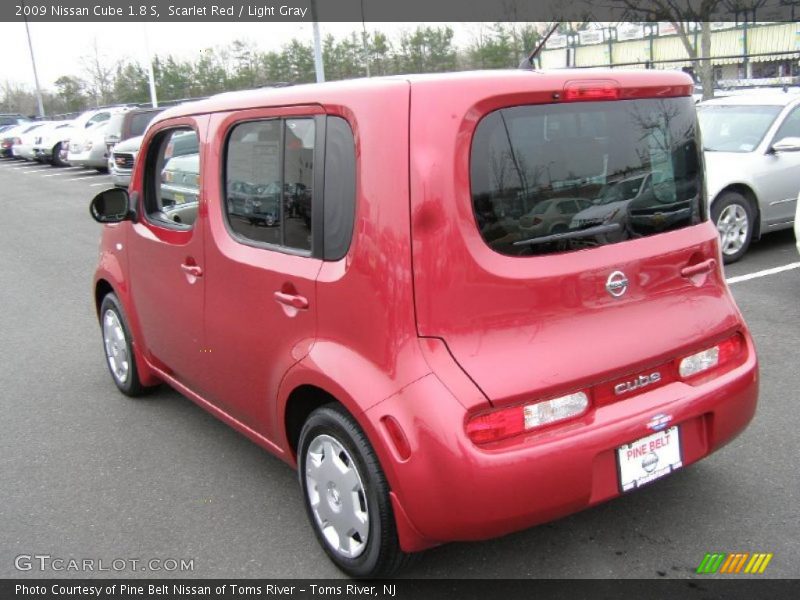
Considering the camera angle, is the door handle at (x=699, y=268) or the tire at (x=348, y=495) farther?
the door handle at (x=699, y=268)

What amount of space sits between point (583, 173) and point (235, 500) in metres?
2.14

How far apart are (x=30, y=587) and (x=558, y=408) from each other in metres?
2.16

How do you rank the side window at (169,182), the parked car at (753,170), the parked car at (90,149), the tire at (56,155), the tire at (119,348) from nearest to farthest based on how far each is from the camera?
the side window at (169,182) → the tire at (119,348) → the parked car at (753,170) → the parked car at (90,149) → the tire at (56,155)

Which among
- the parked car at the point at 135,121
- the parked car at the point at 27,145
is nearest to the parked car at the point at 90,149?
the parked car at the point at 135,121

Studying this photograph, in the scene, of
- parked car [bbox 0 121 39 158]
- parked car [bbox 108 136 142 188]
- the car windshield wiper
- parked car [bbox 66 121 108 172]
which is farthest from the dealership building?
the car windshield wiper

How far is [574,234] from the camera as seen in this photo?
8.70 ft

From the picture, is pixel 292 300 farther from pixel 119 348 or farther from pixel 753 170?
pixel 753 170

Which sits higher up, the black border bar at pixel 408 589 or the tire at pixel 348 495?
the tire at pixel 348 495

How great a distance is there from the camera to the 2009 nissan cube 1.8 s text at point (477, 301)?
7.99ft

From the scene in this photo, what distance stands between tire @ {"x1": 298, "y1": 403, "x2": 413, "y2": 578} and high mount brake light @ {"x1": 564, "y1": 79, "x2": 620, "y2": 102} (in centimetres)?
136

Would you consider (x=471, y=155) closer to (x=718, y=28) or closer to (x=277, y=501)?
(x=277, y=501)

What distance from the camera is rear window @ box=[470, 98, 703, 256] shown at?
99.2 inches

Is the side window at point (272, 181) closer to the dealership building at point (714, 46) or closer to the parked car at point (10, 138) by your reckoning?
the dealership building at point (714, 46)
